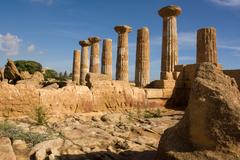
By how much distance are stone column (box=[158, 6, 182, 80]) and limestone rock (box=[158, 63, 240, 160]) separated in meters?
15.6

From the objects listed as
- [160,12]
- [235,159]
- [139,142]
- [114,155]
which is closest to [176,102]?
[160,12]


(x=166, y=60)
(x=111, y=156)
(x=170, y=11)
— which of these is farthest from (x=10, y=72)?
(x=111, y=156)

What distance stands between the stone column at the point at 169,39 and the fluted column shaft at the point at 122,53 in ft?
14.3

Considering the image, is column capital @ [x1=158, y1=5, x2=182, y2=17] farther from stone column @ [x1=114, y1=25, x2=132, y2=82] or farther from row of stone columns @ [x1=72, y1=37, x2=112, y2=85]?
row of stone columns @ [x1=72, y1=37, x2=112, y2=85]

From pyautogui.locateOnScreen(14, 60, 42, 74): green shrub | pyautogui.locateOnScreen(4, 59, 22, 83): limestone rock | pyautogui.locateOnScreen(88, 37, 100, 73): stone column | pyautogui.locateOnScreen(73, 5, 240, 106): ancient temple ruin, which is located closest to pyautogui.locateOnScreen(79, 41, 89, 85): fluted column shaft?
pyautogui.locateOnScreen(88, 37, 100, 73): stone column

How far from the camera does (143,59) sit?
21.7 metres

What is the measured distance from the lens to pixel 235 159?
386 cm

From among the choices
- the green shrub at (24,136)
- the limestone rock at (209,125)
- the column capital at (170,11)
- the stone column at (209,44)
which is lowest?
the green shrub at (24,136)

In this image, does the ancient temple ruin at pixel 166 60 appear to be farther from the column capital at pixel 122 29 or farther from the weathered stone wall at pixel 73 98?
the weathered stone wall at pixel 73 98

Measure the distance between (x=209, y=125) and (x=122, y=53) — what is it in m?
20.3

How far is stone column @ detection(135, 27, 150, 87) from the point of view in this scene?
21.6 metres

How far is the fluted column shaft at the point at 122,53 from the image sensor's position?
2377cm

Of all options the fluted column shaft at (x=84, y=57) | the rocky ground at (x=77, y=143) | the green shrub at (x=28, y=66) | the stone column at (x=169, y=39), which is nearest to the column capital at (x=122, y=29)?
the stone column at (x=169, y=39)

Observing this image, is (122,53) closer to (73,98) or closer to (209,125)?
(73,98)
